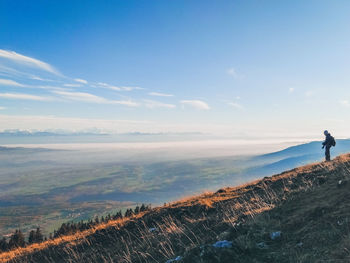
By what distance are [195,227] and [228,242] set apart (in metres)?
3.68

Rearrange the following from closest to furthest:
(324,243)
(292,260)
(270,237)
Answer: (292,260) → (324,243) → (270,237)

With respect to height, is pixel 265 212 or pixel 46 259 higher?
pixel 265 212

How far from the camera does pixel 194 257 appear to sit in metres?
5.85

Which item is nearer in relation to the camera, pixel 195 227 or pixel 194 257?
pixel 194 257

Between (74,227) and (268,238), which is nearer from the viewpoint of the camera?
(268,238)

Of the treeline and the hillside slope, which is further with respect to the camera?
the treeline

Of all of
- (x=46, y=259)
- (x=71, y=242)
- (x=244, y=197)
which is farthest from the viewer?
(x=244, y=197)

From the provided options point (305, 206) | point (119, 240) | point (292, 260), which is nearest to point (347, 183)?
point (305, 206)

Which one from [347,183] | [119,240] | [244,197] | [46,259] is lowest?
[46,259]

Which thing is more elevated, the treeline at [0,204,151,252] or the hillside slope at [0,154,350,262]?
the hillside slope at [0,154,350,262]

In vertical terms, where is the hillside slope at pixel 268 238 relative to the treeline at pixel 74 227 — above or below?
above

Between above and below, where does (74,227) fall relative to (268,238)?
below

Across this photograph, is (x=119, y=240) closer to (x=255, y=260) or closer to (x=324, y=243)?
(x=255, y=260)

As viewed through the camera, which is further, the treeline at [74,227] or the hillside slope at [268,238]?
the treeline at [74,227]
